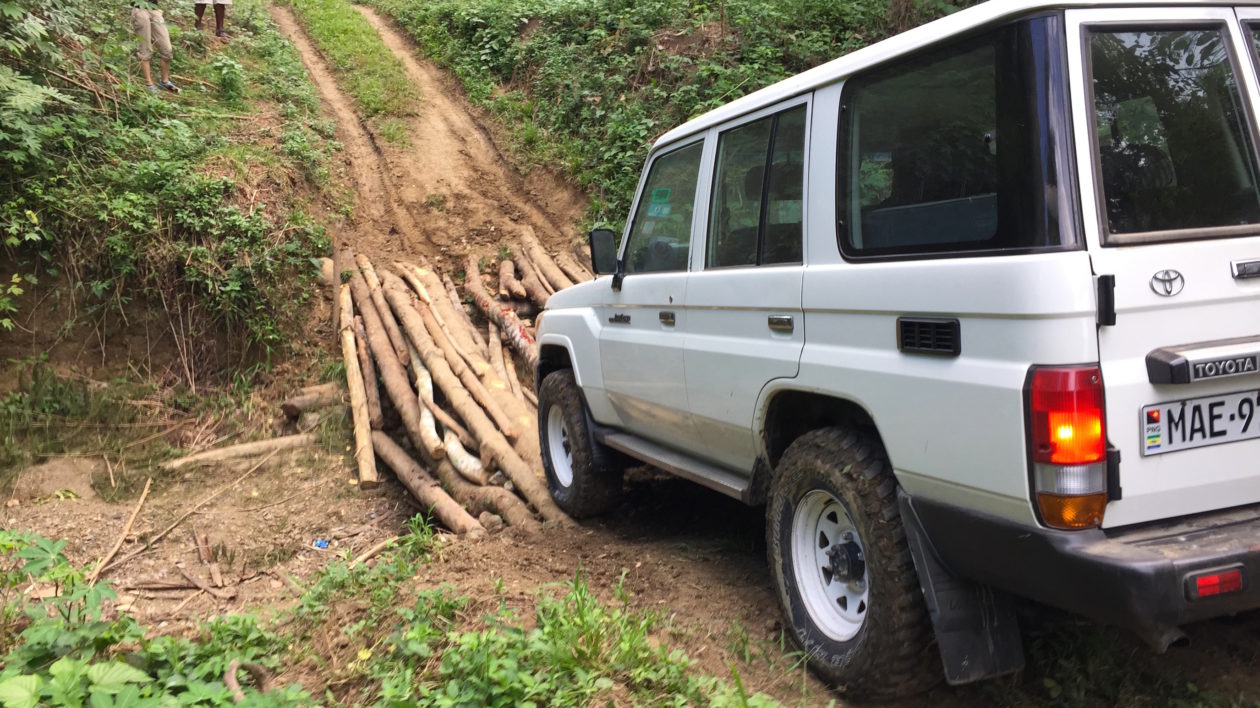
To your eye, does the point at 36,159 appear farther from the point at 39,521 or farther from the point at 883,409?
the point at 883,409

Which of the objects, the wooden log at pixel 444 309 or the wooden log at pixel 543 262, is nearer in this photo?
the wooden log at pixel 444 309

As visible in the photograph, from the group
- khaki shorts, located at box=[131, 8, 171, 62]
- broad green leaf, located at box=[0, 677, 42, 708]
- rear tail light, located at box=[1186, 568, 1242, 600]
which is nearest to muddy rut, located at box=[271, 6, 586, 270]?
khaki shorts, located at box=[131, 8, 171, 62]

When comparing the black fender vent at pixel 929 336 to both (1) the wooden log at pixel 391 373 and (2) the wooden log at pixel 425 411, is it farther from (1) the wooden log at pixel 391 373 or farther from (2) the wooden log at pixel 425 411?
(1) the wooden log at pixel 391 373

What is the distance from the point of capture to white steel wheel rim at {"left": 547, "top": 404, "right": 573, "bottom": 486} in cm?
579

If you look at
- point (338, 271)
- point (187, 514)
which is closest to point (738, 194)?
point (187, 514)

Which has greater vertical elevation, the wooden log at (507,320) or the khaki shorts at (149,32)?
the khaki shorts at (149,32)

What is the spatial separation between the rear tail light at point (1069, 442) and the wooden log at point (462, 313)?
6583mm

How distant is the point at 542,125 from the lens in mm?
13133

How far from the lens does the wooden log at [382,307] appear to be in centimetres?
848

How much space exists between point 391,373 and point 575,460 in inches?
128

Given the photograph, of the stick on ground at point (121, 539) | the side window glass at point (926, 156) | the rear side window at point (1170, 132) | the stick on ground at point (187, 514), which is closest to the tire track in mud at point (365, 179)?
the stick on ground at point (187, 514)

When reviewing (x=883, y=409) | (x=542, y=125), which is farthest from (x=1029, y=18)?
(x=542, y=125)

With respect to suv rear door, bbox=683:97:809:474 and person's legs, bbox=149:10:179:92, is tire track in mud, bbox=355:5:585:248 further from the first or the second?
suv rear door, bbox=683:97:809:474

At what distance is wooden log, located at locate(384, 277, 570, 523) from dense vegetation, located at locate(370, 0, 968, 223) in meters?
3.06
